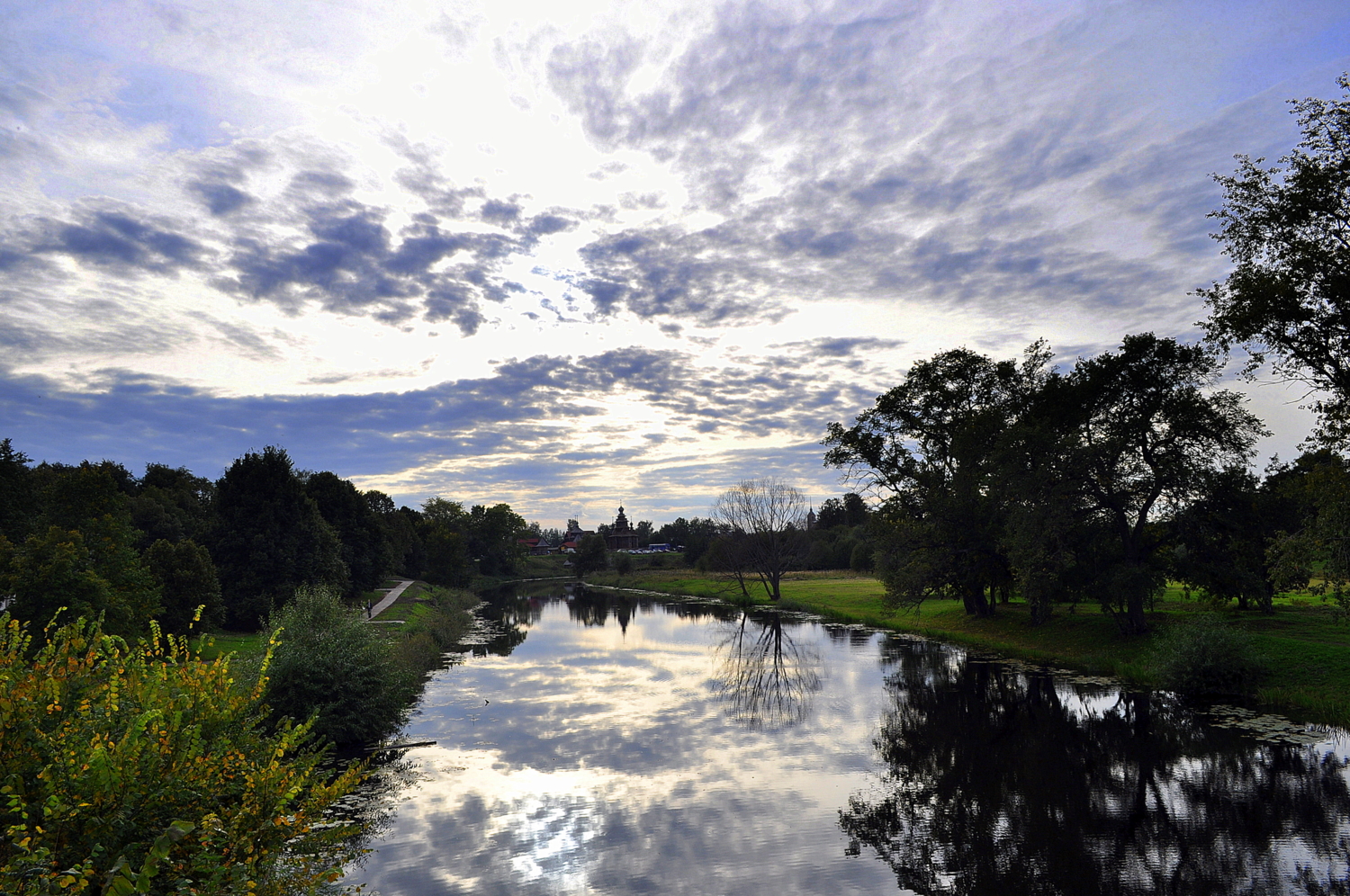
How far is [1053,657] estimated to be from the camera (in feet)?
105

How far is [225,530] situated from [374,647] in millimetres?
31509

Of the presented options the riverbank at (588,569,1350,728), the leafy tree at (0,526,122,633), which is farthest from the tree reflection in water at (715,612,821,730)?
the leafy tree at (0,526,122,633)

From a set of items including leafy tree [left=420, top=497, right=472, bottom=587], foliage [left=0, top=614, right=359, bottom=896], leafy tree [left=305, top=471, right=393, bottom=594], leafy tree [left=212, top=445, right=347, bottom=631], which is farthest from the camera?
leafy tree [left=420, top=497, right=472, bottom=587]

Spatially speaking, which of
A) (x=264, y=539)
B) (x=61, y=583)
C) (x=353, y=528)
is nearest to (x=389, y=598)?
(x=353, y=528)

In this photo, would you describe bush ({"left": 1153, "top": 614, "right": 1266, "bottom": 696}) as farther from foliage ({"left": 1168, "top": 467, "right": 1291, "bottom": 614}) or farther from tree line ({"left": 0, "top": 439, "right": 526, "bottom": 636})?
tree line ({"left": 0, "top": 439, "right": 526, "bottom": 636})

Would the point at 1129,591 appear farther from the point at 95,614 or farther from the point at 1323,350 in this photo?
the point at 95,614

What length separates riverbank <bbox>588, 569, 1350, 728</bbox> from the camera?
71.9 feet

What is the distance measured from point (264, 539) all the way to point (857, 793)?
4223cm

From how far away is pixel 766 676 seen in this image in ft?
103

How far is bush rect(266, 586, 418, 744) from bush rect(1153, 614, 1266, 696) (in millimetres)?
24324

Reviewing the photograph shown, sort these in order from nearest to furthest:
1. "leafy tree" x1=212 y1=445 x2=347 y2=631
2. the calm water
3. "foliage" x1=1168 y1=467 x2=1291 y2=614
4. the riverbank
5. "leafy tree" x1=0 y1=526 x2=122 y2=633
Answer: the calm water < the riverbank < "leafy tree" x1=0 y1=526 x2=122 y2=633 < "foliage" x1=1168 y1=467 x2=1291 y2=614 < "leafy tree" x1=212 y1=445 x2=347 y2=631

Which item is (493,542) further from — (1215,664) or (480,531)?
(1215,664)

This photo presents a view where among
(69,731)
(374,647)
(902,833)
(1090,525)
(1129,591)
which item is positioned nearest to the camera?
(69,731)

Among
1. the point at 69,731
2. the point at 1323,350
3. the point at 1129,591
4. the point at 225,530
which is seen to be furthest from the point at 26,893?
the point at 225,530
